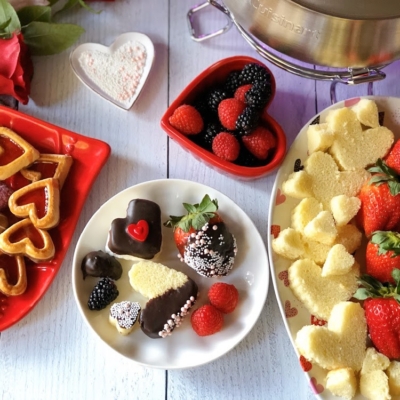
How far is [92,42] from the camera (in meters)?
1.33

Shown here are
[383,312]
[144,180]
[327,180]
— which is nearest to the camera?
[383,312]

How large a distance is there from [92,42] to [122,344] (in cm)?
71

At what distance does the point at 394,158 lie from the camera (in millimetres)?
Answer: 1128

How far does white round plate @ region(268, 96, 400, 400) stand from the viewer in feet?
3.52

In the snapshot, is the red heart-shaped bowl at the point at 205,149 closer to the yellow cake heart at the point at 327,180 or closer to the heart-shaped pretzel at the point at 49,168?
the yellow cake heart at the point at 327,180

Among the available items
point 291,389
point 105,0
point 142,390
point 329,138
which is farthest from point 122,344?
point 105,0

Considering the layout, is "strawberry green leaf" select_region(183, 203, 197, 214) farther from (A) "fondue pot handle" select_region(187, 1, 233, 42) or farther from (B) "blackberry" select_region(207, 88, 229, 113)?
(A) "fondue pot handle" select_region(187, 1, 233, 42)

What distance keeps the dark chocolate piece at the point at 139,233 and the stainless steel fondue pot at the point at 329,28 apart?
16.2 inches

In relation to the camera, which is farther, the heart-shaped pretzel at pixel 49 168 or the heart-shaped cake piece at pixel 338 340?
the heart-shaped pretzel at pixel 49 168

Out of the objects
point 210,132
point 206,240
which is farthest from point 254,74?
point 206,240

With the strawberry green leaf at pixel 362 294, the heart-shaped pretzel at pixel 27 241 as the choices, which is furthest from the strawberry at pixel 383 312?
the heart-shaped pretzel at pixel 27 241

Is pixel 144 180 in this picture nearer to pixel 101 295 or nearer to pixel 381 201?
pixel 101 295

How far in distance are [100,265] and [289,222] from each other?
0.40 meters

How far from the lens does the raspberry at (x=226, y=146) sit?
1.13 meters
